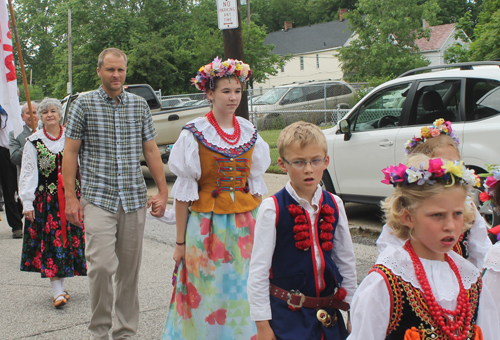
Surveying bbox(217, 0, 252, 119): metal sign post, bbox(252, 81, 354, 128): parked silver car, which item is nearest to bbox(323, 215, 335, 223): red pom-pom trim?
bbox(217, 0, 252, 119): metal sign post

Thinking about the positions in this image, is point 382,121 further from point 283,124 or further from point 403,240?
point 283,124

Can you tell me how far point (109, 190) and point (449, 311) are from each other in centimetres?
269

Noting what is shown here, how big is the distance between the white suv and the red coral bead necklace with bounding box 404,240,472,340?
4065mm

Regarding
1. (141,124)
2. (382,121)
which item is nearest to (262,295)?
(141,124)

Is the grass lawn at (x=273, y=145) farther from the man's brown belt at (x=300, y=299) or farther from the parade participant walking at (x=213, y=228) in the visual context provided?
the man's brown belt at (x=300, y=299)

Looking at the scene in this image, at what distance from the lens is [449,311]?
1.99 metres

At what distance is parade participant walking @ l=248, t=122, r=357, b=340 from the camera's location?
2602mm

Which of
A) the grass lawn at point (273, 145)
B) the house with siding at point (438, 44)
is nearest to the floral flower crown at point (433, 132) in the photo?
the grass lawn at point (273, 145)

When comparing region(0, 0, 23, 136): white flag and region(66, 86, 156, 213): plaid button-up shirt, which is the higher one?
region(0, 0, 23, 136): white flag

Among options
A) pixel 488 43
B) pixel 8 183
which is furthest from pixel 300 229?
pixel 488 43

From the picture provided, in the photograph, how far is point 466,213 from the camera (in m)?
2.16

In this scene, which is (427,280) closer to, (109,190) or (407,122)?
(109,190)

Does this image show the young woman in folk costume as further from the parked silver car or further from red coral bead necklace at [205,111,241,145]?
the parked silver car

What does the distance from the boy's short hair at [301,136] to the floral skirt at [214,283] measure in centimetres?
109
